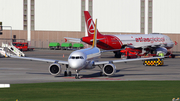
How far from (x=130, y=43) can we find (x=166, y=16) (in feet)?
140

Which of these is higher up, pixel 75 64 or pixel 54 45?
pixel 54 45

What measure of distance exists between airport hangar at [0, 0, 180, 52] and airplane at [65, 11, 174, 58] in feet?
120

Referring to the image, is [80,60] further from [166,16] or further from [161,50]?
[166,16]

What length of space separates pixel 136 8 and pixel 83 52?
256 feet

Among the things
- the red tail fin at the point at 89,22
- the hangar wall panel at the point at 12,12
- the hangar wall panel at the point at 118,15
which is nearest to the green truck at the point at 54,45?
the hangar wall panel at the point at 12,12

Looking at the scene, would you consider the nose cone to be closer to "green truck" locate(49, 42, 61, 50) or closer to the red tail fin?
the red tail fin

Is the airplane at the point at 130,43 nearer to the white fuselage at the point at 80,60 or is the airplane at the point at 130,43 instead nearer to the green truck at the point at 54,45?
the white fuselage at the point at 80,60

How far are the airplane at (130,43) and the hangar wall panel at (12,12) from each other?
5677 cm

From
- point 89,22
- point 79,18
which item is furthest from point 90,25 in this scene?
point 79,18

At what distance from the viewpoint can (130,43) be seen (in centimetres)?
6831

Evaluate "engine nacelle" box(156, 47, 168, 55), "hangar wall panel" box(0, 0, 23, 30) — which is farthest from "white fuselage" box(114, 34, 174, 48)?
"hangar wall panel" box(0, 0, 23, 30)

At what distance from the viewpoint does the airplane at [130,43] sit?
64812mm

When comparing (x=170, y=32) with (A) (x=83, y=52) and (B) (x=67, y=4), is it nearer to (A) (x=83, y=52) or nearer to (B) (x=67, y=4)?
(B) (x=67, y=4)

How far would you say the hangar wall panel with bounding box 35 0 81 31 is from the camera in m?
113
